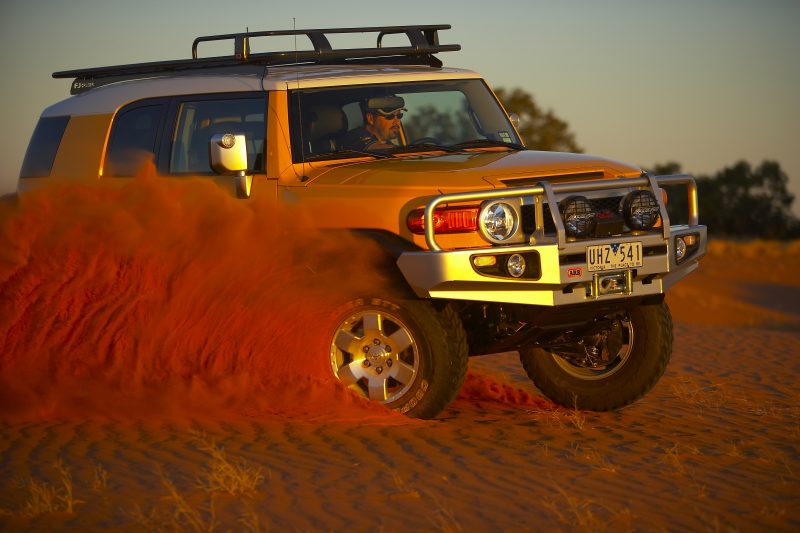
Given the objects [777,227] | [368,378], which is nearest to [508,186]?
[368,378]

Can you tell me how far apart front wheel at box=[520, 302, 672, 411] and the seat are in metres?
2.09

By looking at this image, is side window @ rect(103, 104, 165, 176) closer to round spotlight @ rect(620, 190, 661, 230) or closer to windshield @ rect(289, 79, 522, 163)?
windshield @ rect(289, 79, 522, 163)

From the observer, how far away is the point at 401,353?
7.41 meters

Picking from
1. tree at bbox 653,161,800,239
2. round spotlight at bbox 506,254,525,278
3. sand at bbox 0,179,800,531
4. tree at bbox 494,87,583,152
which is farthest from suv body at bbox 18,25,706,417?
tree at bbox 653,161,800,239

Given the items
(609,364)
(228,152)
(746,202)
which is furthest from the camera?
(746,202)

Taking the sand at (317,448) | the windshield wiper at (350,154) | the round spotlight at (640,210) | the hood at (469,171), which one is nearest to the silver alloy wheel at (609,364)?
the sand at (317,448)

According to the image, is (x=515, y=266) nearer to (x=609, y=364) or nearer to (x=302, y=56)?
(x=609, y=364)

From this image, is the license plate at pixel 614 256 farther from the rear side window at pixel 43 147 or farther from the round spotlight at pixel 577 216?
the rear side window at pixel 43 147

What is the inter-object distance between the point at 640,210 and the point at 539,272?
820mm

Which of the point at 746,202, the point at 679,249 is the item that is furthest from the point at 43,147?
the point at 746,202

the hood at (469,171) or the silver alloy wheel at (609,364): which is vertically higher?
the hood at (469,171)

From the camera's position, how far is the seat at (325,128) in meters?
8.02

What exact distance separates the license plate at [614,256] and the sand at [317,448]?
1004 millimetres

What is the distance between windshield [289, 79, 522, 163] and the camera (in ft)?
26.3
